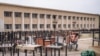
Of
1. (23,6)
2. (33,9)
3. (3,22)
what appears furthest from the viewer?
(33,9)

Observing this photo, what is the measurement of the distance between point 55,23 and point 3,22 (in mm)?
12020

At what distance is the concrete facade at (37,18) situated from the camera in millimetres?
23750

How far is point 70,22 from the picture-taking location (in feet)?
126

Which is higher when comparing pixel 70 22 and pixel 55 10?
pixel 55 10

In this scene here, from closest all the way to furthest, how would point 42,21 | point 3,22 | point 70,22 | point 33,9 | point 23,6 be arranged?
point 3,22, point 23,6, point 33,9, point 42,21, point 70,22

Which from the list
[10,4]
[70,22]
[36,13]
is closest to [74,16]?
[70,22]

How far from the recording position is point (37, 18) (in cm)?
2897

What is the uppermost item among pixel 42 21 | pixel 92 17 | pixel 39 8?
pixel 39 8

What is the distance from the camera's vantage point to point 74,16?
39.8m

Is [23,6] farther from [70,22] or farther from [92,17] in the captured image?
[92,17]

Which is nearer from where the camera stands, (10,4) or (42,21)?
(10,4)

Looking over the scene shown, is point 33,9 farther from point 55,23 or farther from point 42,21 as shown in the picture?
point 55,23

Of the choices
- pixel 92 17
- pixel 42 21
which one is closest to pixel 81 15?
pixel 92 17

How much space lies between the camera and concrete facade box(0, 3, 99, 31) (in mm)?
23750
